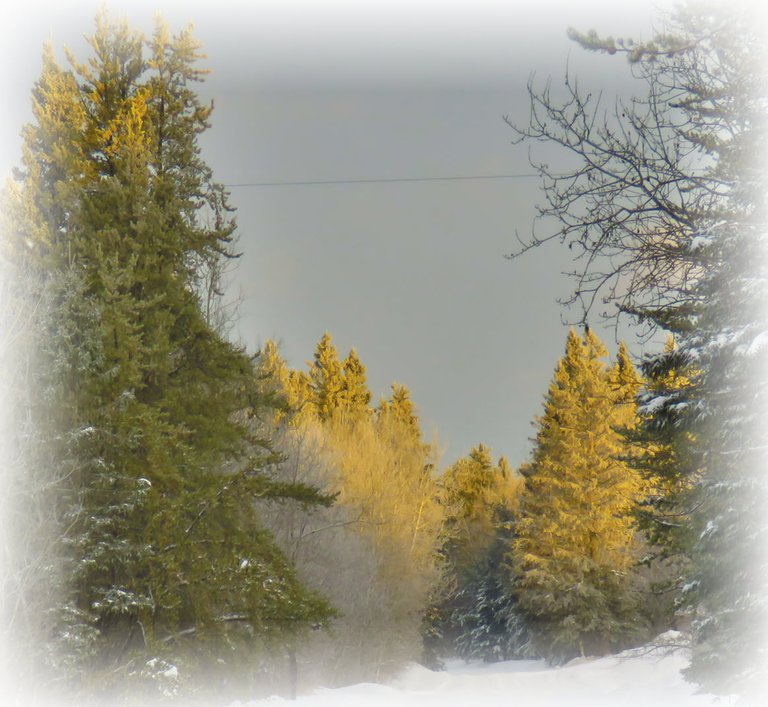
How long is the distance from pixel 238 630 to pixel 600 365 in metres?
26.0

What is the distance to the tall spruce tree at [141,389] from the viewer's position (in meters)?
11.5

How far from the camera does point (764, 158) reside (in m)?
8.25

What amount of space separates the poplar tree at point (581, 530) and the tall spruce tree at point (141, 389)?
2170 centimetres

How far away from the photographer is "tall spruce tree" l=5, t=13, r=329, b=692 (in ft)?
37.7

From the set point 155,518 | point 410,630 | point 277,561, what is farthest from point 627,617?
point 155,518

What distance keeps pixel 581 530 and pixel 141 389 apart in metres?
25.0

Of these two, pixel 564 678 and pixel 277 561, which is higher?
pixel 277 561

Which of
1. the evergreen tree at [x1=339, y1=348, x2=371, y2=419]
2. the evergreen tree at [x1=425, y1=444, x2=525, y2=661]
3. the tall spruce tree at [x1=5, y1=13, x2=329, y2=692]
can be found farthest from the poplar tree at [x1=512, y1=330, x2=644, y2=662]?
the tall spruce tree at [x1=5, y1=13, x2=329, y2=692]

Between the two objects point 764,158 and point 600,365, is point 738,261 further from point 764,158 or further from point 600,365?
point 600,365

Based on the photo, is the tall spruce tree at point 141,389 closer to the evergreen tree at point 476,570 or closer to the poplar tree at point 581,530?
the poplar tree at point 581,530

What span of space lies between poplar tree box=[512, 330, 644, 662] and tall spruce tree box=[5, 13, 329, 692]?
21.7 m

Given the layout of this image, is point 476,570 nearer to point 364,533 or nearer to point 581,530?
point 581,530

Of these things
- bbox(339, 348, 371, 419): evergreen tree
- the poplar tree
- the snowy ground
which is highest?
bbox(339, 348, 371, 419): evergreen tree

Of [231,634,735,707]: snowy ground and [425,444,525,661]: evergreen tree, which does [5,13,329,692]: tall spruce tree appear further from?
[425,444,525,661]: evergreen tree
